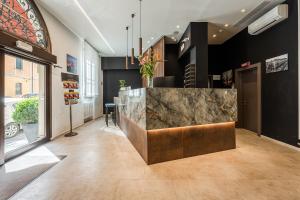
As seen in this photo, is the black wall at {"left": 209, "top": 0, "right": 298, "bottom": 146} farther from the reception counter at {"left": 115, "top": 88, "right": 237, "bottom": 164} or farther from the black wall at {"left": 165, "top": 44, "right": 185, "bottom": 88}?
the black wall at {"left": 165, "top": 44, "right": 185, "bottom": 88}

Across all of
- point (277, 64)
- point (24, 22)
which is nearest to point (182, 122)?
point (277, 64)

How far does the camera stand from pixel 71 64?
6609 millimetres

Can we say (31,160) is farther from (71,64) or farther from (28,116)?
(71,64)

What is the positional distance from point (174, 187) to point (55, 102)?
4582mm

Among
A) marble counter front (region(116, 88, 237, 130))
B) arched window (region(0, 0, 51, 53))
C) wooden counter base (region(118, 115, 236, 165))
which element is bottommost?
wooden counter base (region(118, 115, 236, 165))

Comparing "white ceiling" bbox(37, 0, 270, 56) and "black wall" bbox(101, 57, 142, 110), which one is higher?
"white ceiling" bbox(37, 0, 270, 56)

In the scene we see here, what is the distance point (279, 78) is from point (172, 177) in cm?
405

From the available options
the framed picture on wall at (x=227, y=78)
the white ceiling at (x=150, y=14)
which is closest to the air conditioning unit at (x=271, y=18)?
the white ceiling at (x=150, y=14)

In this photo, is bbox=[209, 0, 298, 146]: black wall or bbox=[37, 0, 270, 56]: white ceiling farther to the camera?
bbox=[37, 0, 270, 56]: white ceiling

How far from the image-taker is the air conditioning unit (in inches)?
167

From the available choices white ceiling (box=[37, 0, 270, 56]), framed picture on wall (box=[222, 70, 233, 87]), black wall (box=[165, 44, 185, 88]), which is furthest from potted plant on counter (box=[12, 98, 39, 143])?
framed picture on wall (box=[222, 70, 233, 87])

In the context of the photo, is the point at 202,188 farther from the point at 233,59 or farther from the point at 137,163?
the point at 233,59

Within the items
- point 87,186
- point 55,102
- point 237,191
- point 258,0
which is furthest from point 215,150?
point 55,102

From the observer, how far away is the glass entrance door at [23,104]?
416 centimetres
